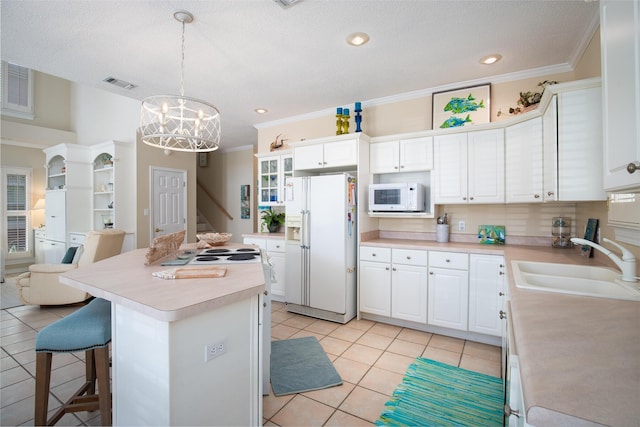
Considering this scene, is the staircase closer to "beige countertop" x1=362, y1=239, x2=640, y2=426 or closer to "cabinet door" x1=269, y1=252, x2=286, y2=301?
"cabinet door" x1=269, y1=252, x2=286, y2=301

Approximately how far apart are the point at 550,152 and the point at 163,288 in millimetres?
2848

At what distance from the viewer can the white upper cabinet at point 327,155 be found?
3.55 metres

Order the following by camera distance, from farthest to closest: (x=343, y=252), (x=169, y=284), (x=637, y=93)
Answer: (x=343, y=252) → (x=169, y=284) → (x=637, y=93)

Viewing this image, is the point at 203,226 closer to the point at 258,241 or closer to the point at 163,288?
the point at 258,241

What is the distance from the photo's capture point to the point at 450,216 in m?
3.48

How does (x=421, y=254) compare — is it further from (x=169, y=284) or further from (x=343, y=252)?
(x=169, y=284)

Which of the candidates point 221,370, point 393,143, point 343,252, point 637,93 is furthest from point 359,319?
point 637,93

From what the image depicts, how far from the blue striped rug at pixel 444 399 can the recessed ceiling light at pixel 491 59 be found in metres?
2.83

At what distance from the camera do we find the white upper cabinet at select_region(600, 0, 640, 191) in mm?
971

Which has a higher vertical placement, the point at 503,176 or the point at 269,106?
the point at 269,106

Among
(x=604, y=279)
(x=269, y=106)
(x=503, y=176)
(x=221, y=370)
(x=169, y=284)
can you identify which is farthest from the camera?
(x=269, y=106)

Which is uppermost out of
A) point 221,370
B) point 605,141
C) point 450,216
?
point 605,141

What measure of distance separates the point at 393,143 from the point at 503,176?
1225 millimetres

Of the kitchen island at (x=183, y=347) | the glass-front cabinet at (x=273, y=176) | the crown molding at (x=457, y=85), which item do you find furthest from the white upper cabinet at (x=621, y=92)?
the glass-front cabinet at (x=273, y=176)
